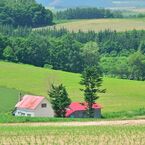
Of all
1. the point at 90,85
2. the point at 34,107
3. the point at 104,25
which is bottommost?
the point at 104,25

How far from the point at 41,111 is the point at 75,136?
26.5 m

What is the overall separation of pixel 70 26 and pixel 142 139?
142 metres

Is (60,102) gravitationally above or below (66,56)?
above

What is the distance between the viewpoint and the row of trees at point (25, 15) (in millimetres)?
172688

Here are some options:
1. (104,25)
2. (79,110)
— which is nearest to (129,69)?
(79,110)

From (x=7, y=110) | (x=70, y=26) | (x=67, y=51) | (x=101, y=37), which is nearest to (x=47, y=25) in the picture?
(x=70, y=26)

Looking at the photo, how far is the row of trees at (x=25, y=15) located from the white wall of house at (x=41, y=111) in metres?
107

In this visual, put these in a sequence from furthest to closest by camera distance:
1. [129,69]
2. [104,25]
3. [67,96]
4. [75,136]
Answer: [104,25] → [129,69] → [67,96] → [75,136]

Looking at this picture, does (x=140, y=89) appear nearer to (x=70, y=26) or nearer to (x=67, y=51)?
(x=67, y=51)

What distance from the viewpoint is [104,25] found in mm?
178750

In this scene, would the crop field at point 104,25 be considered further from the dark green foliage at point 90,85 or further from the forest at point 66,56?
the dark green foliage at point 90,85

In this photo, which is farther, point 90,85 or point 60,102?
point 90,85

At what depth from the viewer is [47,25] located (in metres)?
178

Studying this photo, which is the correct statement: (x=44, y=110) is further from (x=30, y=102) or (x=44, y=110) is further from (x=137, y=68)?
(x=137, y=68)
